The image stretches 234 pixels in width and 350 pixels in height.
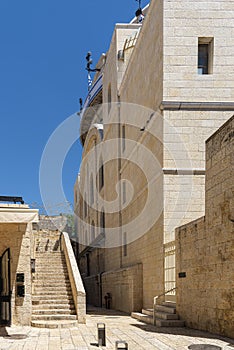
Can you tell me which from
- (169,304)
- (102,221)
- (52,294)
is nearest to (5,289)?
(52,294)

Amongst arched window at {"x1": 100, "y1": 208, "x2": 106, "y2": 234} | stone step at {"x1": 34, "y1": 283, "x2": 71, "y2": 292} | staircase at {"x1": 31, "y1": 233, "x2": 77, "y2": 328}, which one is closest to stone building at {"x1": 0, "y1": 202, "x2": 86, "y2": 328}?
staircase at {"x1": 31, "y1": 233, "x2": 77, "y2": 328}

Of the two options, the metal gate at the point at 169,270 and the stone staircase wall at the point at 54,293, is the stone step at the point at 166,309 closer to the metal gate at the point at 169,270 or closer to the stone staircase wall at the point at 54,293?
the metal gate at the point at 169,270

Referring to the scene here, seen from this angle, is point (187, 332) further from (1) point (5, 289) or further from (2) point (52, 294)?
(2) point (52, 294)

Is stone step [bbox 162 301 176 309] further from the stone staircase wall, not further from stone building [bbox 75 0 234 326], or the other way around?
the stone staircase wall

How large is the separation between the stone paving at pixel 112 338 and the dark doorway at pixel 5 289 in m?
0.36

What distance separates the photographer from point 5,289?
1111 centimetres

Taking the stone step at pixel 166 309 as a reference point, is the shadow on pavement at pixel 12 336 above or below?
below

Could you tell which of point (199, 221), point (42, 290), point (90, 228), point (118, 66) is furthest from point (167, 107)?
point (90, 228)

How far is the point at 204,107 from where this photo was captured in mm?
12742

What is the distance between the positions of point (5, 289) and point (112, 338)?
364 cm

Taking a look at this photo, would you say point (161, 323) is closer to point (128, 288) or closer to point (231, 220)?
point (231, 220)

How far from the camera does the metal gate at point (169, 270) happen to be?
12.2m

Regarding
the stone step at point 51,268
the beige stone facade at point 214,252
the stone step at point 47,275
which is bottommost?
the stone step at point 47,275

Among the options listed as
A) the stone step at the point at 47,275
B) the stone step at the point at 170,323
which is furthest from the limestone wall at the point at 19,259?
the stone step at the point at 170,323
